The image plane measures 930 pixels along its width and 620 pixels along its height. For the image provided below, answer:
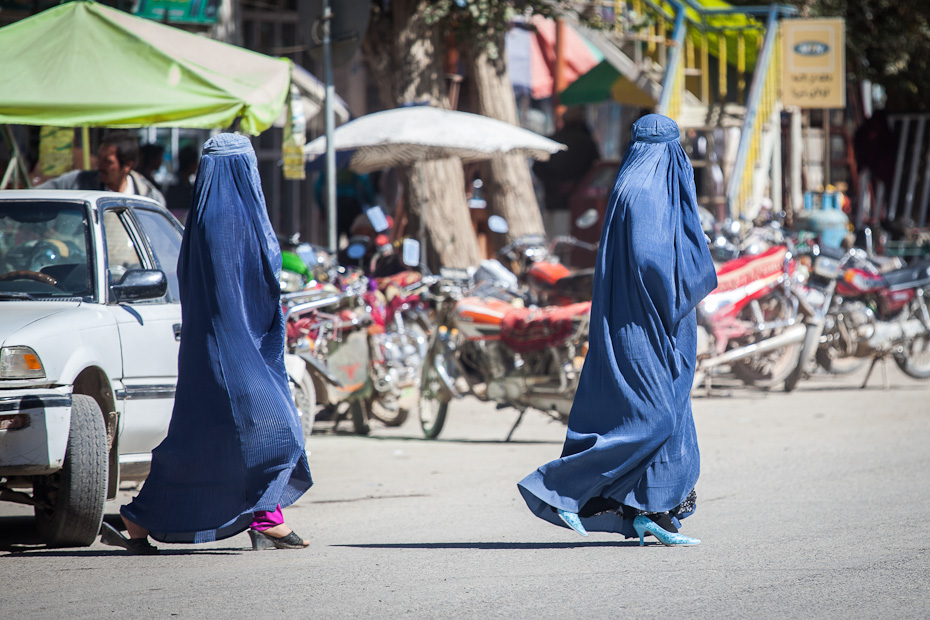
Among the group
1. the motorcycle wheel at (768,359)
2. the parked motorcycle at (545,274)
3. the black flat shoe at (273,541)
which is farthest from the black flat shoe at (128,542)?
the motorcycle wheel at (768,359)

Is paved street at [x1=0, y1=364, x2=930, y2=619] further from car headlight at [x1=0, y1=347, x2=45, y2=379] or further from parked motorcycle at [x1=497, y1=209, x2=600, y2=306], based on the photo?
parked motorcycle at [x1=497, y1=209, x2=600, y2=306]

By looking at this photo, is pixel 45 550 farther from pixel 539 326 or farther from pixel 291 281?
pixel 539 326

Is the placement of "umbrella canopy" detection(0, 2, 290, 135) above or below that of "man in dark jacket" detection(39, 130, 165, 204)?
above

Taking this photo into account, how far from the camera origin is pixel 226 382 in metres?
4.95

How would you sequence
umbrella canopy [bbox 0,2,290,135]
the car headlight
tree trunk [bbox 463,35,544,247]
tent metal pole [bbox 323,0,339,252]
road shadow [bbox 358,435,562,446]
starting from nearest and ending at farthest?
1. the car headlight
2. umbrella canopy [bbox 0,2,290,135]
3. road shadow [bbox 358,435,562,446]
4. tent metal pole [bbox 323,0,339,252]
5. tree trunk [bbox 463,35,544,247]

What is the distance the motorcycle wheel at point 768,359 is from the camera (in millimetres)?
10953

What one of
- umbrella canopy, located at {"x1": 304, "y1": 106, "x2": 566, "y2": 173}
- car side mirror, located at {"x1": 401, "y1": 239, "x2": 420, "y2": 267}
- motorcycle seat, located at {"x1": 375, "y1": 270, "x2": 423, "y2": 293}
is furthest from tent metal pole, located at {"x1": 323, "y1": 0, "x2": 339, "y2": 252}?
umbrella canopy, located at {"x1": 304, "y1": 106, "x2": 566, "y2": 173}

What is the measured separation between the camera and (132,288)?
5.46m

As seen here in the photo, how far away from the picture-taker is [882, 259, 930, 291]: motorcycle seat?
11.6 meters

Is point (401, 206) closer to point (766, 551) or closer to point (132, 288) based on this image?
point (132, 288)

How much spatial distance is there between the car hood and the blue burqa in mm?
630

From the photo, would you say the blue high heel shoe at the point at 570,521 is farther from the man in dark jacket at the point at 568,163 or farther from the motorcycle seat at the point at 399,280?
the man in dark jacket at the point at 568,163

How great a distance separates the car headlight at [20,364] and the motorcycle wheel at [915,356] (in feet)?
29.1

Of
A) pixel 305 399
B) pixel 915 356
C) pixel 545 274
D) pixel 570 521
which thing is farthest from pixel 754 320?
pixel 570 521
